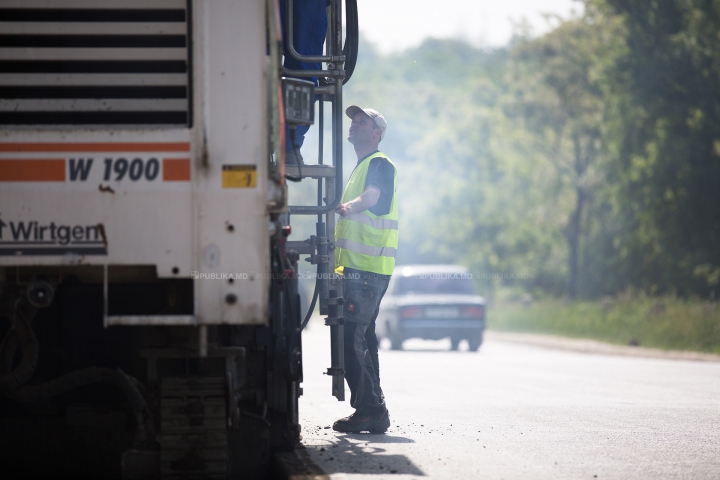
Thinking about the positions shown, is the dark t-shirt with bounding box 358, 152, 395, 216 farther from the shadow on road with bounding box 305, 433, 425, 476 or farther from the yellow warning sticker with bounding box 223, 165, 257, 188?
the yellow warning sticker with bounding box 223, 165, 257, 188

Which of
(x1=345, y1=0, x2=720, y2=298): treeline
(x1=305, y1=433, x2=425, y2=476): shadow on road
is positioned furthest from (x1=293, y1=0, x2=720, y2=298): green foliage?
(x1=305, y1=433, x2=425, y2=476): shadow on road

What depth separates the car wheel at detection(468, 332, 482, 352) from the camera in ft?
77.4

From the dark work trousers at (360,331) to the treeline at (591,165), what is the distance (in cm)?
2795

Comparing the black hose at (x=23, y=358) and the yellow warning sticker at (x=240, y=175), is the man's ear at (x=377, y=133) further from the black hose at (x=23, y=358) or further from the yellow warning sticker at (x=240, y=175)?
the black hose at (x=23, y=358)

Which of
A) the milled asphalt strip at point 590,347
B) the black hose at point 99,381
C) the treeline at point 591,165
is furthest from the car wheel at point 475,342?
the black hose at point 99,381

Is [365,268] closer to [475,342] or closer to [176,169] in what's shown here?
[176,169]

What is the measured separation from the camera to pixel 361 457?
6977 millimetres

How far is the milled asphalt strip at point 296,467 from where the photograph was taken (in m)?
6.02

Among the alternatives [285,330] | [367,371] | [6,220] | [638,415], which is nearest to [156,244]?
[6,220]

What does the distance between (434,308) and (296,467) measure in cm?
1699

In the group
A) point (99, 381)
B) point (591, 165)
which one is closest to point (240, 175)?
point (99, 381)

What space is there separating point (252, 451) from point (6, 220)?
2166 mm

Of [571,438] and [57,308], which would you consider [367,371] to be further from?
[57,308]

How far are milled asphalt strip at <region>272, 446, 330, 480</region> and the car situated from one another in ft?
52.8
